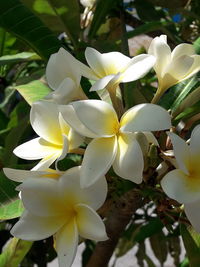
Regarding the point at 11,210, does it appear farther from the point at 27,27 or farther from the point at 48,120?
the point at 27,27

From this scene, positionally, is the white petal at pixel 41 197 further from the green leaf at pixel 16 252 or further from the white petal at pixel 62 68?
the green leaf at pixel 16 252

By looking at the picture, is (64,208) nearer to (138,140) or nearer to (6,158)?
(138,140)

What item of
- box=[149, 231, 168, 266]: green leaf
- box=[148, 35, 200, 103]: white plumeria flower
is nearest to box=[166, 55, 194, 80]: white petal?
box=[148, 35, 200, 103]: white plumeria flower

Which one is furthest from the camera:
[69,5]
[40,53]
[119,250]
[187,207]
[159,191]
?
[119,250]

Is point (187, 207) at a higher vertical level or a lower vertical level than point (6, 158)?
higher

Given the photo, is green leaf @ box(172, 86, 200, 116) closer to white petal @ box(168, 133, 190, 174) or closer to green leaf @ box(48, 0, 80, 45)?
white petal @ box(168, 133, 190, 174)

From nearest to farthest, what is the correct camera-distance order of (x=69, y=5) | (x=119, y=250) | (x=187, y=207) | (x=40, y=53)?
1. (x=187, y=207)
2. (x=40, y=53)
3. (x=69, y=5)
4. (x=119, y=250)

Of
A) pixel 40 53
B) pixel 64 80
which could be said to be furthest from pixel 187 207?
pixel 40 53
